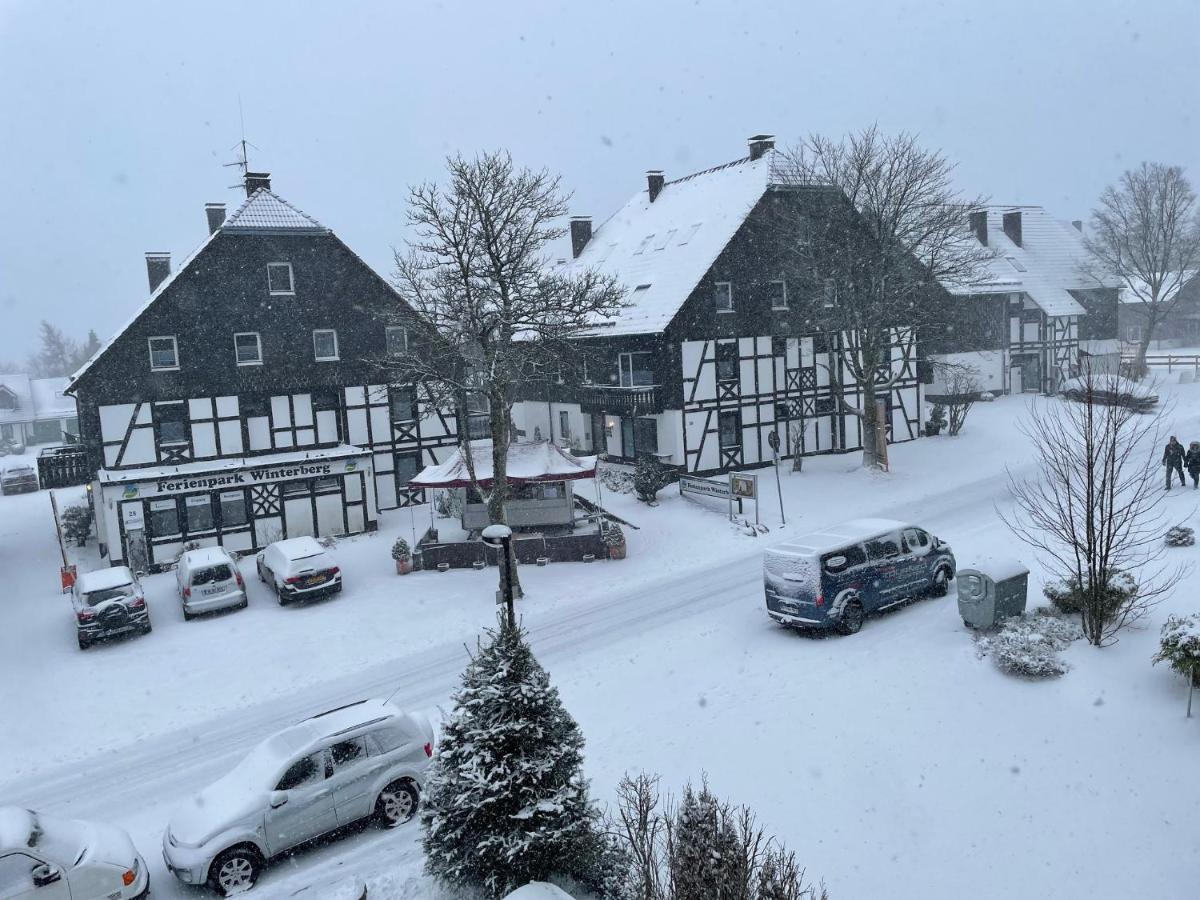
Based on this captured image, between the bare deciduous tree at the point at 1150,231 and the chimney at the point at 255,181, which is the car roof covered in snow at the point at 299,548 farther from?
A: the bare deciduous tree at the point at 1150,231

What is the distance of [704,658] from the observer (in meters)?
15.9

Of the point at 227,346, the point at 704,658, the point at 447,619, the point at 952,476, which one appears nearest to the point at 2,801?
the point at 447,619

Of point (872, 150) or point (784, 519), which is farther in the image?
point (872, 150)

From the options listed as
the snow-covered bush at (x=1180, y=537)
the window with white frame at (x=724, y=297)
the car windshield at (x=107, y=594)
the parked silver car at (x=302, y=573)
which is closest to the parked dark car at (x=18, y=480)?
the parked silver car at (x=302, y=573)

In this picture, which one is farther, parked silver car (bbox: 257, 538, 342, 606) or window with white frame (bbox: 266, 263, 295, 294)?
window with white frame (bbox: 266, 263, 295, 294)

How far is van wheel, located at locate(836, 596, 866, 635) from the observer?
15.9 m

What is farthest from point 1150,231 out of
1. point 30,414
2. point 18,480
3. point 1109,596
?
point 30,414

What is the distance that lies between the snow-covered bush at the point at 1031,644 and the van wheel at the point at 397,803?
9.03 meters

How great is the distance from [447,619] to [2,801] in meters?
8.80

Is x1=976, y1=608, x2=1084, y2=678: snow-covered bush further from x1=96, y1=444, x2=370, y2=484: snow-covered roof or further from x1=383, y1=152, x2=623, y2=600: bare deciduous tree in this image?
x1=96, y1=444, x2=370, y2=484: snow-covered roof

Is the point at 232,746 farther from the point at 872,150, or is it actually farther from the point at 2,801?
the point at 872,150

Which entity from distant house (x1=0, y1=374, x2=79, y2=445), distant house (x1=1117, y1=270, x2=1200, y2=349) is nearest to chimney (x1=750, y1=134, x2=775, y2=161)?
distant house (x1=1117, y1=270, x2=1200, y2=349)

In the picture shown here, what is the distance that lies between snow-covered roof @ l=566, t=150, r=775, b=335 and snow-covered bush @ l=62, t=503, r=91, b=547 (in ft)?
62.1

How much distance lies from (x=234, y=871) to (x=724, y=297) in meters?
25.8
